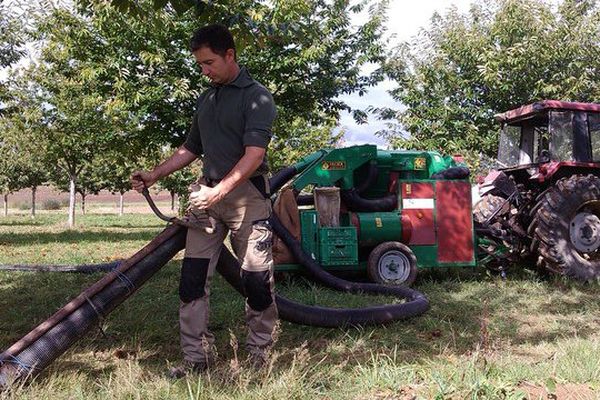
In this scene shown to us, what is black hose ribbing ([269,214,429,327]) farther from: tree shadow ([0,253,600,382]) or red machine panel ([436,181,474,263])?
red machine panel ([436,181,474,263])

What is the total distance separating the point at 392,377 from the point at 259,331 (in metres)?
0.89

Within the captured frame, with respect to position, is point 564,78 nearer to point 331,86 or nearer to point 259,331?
point 331,86

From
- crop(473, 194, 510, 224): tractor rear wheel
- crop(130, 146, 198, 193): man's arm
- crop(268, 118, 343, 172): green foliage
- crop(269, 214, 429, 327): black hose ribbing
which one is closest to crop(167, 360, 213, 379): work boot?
crop(269, 214, 429, 327): black hose ribbing

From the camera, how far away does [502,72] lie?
12.5 m

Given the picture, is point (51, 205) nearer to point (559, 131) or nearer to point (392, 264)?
point (392, 264)

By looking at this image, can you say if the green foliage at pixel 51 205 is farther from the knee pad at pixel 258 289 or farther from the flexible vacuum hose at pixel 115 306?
the knee pad at pixel 258 289

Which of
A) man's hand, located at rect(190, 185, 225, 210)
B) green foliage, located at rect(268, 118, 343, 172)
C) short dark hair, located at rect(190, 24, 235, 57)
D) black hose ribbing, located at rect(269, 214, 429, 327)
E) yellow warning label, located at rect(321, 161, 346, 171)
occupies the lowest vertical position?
black hose ribbing, located at rect(269, 214, 429, 327)

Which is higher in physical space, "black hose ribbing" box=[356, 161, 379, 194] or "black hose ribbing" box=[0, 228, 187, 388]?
"black hose ribbing" box=[356, 161, 379, 194]

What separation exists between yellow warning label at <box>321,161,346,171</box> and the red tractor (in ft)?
6.23

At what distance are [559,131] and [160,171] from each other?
5.25m

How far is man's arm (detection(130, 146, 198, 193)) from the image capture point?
135 inches

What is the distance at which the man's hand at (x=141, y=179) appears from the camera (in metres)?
3.41

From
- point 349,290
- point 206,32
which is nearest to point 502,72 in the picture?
point 349,290

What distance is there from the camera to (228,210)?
3.31 metres
